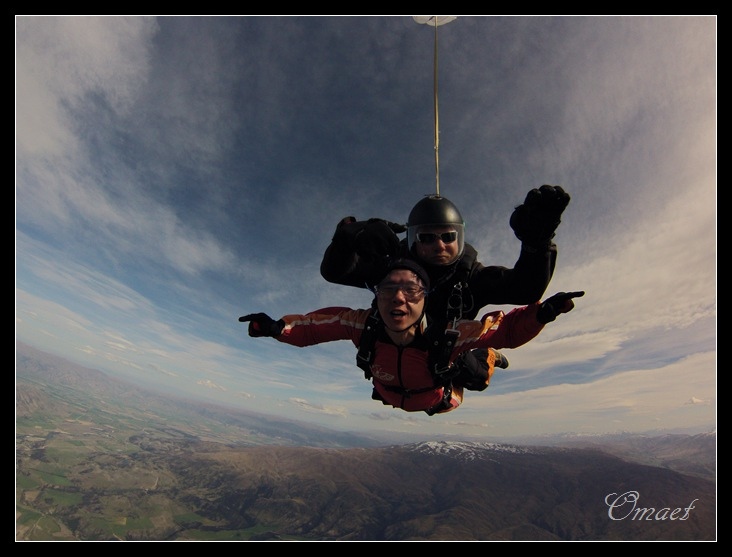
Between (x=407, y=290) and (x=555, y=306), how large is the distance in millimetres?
1237

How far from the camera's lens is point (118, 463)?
163125 mm

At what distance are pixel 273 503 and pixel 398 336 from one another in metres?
197

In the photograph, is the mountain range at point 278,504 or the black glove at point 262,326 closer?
the black glove at point 262,326

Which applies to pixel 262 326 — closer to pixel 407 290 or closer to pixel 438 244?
pixel 407 290

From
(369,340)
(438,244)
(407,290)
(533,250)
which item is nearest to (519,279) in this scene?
(533,250)

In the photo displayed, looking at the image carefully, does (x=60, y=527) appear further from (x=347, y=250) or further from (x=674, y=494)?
(x=674, y=494)

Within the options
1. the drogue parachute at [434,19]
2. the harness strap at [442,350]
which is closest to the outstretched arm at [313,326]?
the harness strap at [442,350]

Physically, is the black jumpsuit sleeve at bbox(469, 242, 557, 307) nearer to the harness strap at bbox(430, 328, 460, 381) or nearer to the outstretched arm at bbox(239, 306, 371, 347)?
the harness strap at bbox(430, 328, 460, 381)

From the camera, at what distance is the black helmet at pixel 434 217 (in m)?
3.31

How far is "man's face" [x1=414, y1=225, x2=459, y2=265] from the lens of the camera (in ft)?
10.8

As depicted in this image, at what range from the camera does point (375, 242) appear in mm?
2910

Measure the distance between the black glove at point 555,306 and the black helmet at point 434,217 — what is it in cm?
103

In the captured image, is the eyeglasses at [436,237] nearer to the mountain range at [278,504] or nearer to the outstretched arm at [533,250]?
the outstretched arm at [533,250]

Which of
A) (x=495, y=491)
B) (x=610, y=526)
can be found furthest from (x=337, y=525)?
(x=610, y=526)
